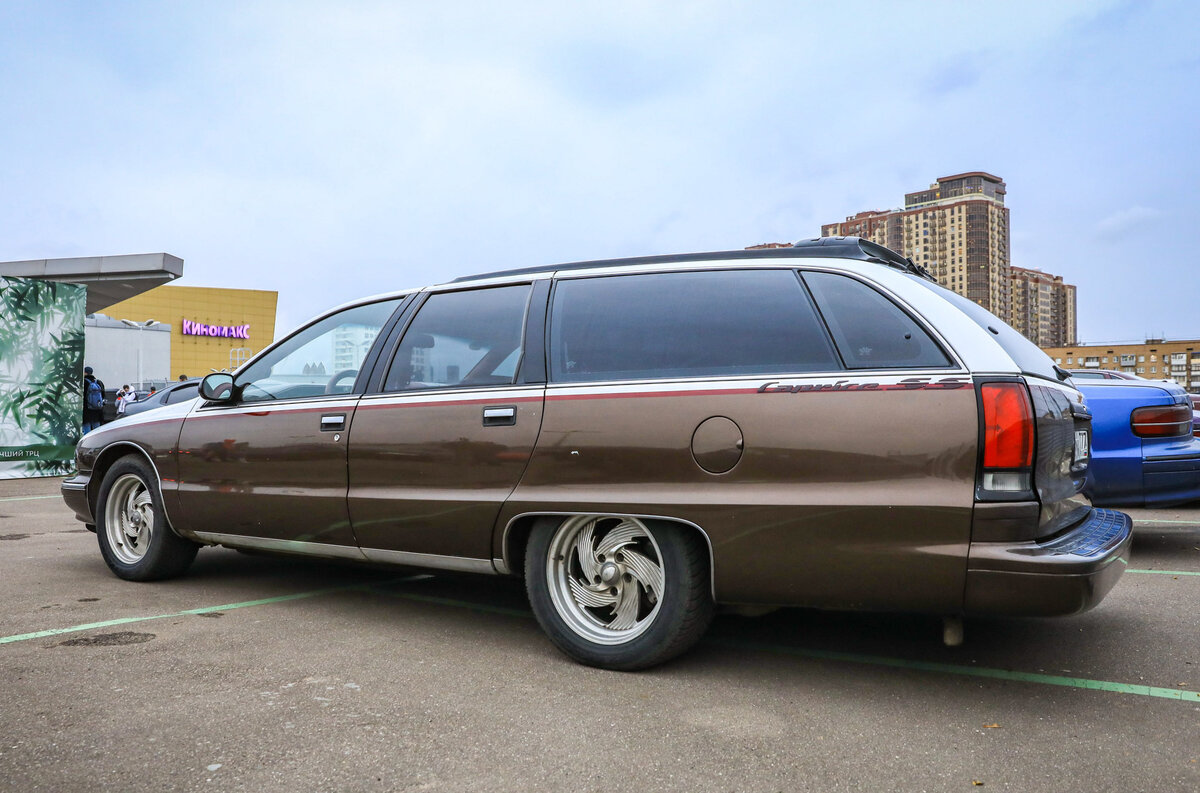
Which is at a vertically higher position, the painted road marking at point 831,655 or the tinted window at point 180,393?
the tinted window at point 180,393

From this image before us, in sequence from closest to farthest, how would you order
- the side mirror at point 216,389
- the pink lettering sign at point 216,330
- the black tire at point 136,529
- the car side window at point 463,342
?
the car side window at point 463,342 → the side mirror at point 216,389 → the black tire at point 136,529 → the pink lettering sign at point 216,330

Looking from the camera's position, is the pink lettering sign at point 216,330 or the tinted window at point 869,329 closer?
the tinted window at point 869,329

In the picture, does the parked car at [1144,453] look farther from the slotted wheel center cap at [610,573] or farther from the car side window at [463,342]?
the car side window at [463,342]

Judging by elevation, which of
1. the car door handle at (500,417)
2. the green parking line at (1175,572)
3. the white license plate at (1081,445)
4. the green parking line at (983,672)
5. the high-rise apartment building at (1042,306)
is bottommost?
the green parking line at (983,672)

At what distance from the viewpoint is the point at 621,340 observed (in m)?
3.61

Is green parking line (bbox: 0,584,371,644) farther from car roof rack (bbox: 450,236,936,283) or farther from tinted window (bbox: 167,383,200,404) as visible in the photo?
tinted window (bbox: 167,383,200,404)

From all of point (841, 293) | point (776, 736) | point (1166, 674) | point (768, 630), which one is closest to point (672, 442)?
point (841, 293)

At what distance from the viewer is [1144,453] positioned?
5703 mm

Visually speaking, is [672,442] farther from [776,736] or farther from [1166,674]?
[1166,674]

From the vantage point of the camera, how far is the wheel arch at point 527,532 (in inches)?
129

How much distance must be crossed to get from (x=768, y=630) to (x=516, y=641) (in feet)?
3.84

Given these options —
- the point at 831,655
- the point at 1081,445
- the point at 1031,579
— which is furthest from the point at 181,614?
the point at 1081,445

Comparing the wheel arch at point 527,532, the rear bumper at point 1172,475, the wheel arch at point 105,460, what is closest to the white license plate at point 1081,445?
the wheel arch at point 527,532

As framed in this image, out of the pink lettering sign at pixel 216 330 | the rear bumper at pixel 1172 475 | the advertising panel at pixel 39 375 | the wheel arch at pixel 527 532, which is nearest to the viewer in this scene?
the wheel arch at pixel 527 532
